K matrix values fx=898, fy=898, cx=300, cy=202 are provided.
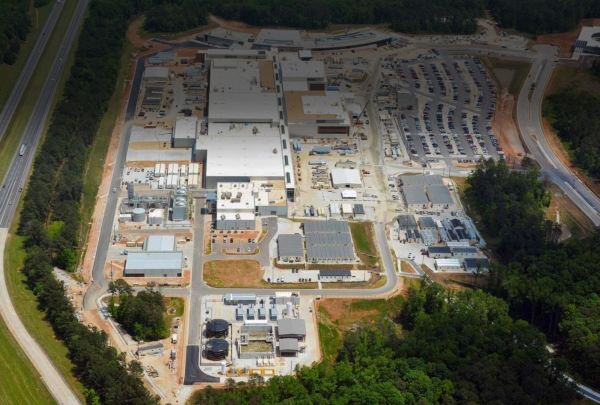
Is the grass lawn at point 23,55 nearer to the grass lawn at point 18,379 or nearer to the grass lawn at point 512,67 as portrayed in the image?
the grass lawn at point 18,379

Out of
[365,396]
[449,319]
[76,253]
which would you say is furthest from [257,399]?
[76,253]

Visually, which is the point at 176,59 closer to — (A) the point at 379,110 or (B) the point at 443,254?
(A) the point at 379,110

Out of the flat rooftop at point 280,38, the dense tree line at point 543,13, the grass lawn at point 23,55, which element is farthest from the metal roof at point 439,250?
the dense tree line at point 543,13

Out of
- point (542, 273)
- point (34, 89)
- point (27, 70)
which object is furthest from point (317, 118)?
point (27, 70)

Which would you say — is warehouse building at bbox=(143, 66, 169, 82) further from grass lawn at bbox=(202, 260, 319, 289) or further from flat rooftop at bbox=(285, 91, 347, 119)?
grass lawn at bbox=(202, 260, 319, 289)

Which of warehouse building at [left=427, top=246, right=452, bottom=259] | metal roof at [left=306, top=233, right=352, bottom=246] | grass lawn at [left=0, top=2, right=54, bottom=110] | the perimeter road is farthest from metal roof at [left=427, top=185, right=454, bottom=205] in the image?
grass lawn at [left=0, top=2, right=54, bottom=110]

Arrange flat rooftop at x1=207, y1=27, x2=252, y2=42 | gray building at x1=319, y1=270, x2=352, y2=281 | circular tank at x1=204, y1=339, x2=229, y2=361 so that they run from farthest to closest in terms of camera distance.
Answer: flat rooftop at x1=207, y1=27, x2=252, y2=42, gray building at x1=319, y1=270, x2=352, y2=281, circular tank at x1=204, y1=339, x2=229, y2=361
